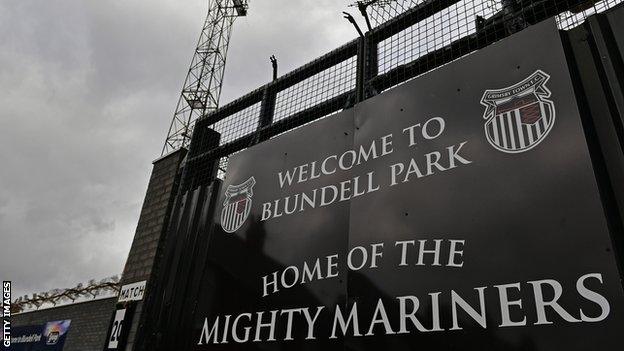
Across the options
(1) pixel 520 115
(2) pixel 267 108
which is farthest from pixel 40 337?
(1) pixel 520 115

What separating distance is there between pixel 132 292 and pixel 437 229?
3394 mm

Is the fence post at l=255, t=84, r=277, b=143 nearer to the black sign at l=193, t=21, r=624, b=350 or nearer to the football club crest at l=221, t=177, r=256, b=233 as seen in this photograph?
the football club crest at l=221, t=177, r=256, b=233

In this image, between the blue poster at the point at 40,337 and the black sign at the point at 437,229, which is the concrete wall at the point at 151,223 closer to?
the black sign at the point at 437,229

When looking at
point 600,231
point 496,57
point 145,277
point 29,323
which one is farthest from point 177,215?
point 29,323

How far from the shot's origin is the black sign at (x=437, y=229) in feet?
6.56

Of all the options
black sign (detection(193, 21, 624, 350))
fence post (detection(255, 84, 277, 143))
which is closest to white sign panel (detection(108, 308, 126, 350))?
black sign (detection(193, 21, 624, 350))

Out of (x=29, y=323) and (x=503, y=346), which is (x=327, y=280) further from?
(x=29, y=323)

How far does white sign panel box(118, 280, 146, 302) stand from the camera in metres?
4.54

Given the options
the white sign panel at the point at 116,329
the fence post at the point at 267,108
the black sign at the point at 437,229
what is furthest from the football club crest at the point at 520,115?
the white sign panel at the point at 116,329

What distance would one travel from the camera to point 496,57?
2652mm

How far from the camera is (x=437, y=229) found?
248cm

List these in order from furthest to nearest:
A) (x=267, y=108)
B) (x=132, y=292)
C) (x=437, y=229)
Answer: (x=132, y=292) → (x=267, y=108) → (x=437, y=229)

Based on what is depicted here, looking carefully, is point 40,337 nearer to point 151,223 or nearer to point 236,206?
point 151,223

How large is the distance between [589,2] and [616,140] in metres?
1.08
